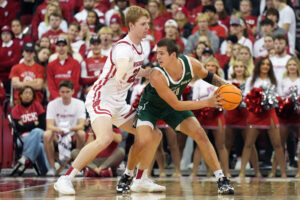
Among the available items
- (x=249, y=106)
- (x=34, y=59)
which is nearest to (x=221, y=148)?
(x=249, y=106)

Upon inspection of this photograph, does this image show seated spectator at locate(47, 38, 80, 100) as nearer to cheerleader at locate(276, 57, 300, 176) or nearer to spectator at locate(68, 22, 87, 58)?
spectator at locate(68, 22, 87, 58)

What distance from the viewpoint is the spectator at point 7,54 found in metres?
13.7

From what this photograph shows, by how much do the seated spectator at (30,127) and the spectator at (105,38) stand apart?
73.0 inches

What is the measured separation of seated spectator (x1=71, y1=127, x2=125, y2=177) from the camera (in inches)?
420

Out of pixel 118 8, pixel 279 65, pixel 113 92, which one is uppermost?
pixel 118 8

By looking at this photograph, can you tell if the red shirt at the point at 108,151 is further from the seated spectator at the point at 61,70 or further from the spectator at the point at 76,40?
the spectator at the point at 76,40

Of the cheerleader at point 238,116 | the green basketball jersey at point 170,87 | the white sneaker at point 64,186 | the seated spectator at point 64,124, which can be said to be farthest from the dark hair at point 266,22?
the white sneaker at point 64,186

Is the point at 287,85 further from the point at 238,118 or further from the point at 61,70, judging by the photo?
the point at 61,70

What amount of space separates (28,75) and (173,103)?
232 inches

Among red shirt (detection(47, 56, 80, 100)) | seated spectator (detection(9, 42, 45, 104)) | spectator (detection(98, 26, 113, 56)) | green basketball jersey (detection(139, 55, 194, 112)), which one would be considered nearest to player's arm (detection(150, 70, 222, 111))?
green basketball jersey (detection(139, 55, 194, 112))

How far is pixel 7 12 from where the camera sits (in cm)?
1611

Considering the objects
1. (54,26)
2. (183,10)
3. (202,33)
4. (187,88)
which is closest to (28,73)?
(54,26)

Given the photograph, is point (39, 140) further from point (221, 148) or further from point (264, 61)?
point (264, 61)

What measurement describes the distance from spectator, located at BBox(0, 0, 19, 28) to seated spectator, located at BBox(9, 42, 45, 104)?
12.8 ft
